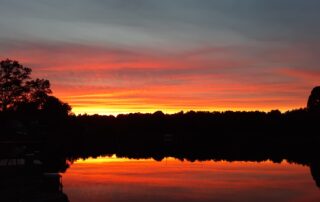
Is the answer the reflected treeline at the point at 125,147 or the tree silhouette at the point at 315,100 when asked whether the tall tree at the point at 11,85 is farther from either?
the tree silhouette at the point at 315,100

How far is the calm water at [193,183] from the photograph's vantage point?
153 feet

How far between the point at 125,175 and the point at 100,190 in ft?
53.9

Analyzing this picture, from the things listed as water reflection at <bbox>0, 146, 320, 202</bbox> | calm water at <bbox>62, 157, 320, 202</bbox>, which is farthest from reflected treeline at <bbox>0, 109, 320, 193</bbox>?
calm water at <bbox>62, 157, 320, 202</bbox>

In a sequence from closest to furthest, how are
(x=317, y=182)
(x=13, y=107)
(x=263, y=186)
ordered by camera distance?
(x=263, y=186) → (x=317, y=182) → (x=13, y=107)

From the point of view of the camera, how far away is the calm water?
153 ft

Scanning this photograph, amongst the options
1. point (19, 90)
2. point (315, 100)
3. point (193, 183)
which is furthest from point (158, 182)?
point (315, 100)

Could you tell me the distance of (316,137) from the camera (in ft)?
568

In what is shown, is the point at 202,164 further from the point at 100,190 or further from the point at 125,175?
the point at 100,190

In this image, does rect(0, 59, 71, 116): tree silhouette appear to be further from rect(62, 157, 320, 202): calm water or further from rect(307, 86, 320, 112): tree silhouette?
rect(307, 86, 320, 112): tree silhouette

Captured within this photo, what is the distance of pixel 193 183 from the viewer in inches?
2251

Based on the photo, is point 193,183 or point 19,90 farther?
point 19,90

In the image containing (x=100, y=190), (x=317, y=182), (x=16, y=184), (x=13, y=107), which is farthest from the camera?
(x=13, y=107)

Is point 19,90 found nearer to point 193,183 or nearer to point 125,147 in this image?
point 125,147

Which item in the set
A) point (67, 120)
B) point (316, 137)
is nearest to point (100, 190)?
point (67, 120)
